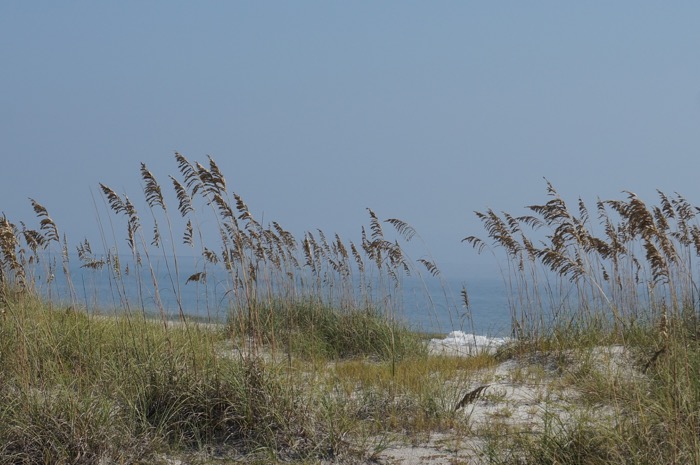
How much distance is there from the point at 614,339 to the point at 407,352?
2.42 metres

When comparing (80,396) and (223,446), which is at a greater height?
(80,396)

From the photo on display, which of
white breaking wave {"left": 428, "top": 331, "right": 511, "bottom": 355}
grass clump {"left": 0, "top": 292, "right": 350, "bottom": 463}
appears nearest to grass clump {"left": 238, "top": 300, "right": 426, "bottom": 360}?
white breaking wave {"left": 428, "top": 331, "right": 511, "bottom": 355}

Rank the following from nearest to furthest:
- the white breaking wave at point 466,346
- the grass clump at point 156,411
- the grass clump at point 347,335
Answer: the grass clump at point 156,411 < the white breaking wave at point 466,346 < the grass clump at point 347,335

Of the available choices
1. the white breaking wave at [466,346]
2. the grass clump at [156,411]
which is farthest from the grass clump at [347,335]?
the grass clump at [156,411]

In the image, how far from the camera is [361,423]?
5.18m

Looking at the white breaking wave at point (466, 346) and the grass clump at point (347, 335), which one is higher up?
the grass clump at point (347, 335)

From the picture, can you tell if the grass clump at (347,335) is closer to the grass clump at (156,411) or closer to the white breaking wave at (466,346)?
the white breaking wave at (466,346)

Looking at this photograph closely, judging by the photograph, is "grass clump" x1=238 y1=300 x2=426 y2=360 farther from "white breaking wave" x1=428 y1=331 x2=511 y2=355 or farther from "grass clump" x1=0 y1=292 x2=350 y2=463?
"grass clump" x1=0 y1=292 x2=350 y2=463

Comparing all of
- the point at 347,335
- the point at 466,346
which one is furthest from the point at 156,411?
the point at 466,346

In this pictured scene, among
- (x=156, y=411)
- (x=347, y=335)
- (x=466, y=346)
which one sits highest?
(x=347, y=335)

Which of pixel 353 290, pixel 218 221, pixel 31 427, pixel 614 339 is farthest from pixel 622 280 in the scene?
pixel 31 427

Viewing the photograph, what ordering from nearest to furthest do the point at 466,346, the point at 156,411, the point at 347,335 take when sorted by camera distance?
the point at 156,411, the point at 347,335, the point at 466,346

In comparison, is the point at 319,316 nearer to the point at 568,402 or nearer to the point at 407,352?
the point at 407,352

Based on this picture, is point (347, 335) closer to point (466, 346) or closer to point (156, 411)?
point (466, 346)
